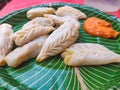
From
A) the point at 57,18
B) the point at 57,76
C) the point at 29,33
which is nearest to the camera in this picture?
the point at 57,76

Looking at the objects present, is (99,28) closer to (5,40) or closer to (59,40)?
(59,40)

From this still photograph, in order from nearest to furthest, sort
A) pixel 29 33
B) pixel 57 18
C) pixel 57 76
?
pixel 57 76 < pixel 29 33 < pixel 57 18

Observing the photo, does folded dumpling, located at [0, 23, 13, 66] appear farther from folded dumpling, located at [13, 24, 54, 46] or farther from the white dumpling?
the white dumpling

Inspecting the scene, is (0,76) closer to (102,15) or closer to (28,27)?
(28,27)

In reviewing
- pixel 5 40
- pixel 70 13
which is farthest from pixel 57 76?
pixel 70 13

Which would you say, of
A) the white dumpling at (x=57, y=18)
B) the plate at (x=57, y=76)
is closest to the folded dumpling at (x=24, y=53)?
the plate at (x=57, y=76)

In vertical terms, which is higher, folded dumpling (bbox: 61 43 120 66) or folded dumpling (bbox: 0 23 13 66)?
folded dumpling (bbox: 0 23 13 66)

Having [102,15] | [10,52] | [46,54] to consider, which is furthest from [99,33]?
[10,52]

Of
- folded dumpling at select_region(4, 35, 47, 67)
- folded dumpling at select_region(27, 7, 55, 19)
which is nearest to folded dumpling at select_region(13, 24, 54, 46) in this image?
folded dumpling at select_region(4, 35, 47, 67)
